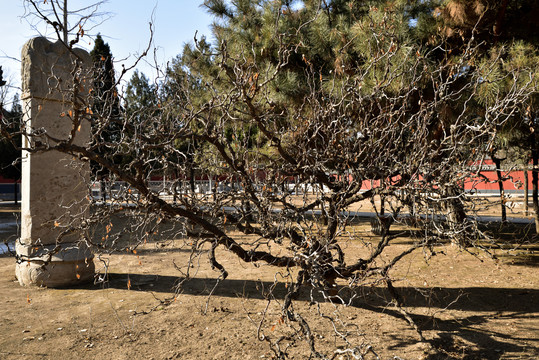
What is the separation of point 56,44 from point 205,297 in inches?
167

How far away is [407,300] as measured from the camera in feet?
16.8

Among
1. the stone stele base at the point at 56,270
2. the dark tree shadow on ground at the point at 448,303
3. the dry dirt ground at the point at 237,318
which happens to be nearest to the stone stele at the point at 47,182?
the stone stele base at the point at 56,270

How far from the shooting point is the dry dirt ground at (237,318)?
367 centimetres

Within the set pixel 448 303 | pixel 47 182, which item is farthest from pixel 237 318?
pixel 47 182

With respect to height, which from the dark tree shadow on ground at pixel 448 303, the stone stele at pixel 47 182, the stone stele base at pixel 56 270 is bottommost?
the dark tree shadow on ground at pixel 448 303

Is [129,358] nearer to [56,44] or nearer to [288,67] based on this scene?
[56,44]

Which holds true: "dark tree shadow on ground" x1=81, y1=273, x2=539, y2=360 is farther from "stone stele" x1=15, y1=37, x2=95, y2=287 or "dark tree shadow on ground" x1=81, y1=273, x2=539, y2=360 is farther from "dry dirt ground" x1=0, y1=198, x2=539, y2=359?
"stone stele" x1=15, y1=37, x2=95, y2=287

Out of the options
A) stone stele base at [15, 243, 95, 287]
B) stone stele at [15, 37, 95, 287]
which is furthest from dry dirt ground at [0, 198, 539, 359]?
stone stele at [15, 37, 95, 287]

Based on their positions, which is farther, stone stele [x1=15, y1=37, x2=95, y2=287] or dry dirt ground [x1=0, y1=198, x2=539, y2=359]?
stone stele [x1=15, y1=37, x2=95, y2=287]

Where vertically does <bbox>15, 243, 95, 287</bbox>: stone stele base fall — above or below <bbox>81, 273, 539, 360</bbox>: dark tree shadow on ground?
above

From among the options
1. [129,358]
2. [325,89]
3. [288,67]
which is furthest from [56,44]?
[129,358]

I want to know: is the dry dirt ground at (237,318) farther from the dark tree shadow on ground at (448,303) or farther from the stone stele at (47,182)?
the stone stele at (47,182)

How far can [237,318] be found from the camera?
4496mm

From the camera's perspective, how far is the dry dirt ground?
3668 millimetres
